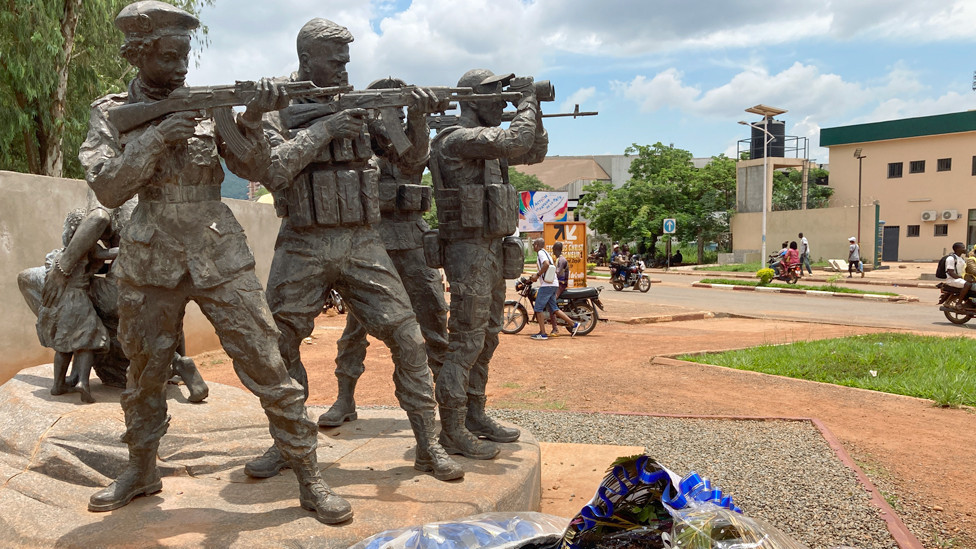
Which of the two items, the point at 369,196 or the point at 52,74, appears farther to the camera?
the point at 52,74

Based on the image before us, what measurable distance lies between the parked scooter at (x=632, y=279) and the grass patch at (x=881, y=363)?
10.9 meters

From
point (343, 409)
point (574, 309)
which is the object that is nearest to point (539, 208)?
point (574, 309)

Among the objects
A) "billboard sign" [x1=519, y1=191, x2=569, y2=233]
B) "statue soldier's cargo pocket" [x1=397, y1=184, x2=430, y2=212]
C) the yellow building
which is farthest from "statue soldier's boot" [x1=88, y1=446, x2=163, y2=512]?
the yellow building

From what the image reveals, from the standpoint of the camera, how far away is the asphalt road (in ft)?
46.6

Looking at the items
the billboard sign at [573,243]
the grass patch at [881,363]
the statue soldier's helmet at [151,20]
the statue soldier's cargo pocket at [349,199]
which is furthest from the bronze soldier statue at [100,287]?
the billboard sign at [573,243]

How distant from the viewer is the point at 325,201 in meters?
4.03

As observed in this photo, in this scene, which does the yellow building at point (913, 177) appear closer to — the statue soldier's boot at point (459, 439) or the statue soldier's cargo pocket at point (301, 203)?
the statue soldier's boot at point (459, 439)

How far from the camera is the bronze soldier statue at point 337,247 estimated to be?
4.04 meters

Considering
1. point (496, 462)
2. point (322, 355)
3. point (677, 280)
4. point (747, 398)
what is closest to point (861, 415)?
point (747, 398)

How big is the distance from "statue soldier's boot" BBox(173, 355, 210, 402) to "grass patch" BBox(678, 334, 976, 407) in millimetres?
6796

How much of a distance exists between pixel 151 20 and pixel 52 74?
12.0 m

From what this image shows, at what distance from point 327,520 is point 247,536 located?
0.37 meters

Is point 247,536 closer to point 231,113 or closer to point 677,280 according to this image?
point 231,113

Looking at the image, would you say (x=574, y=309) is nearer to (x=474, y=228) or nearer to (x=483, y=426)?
(x=483, y=426)
